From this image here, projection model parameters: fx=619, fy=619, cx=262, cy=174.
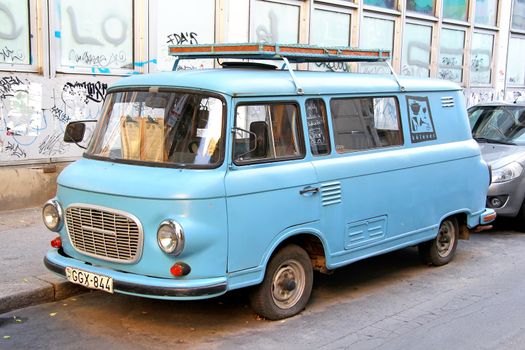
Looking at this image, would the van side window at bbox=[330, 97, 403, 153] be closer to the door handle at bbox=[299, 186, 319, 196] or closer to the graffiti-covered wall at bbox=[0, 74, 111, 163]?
the door handle at bbox=[299, 186, 319, 196]

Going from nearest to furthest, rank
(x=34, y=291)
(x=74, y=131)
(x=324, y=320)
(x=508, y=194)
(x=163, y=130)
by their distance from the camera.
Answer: (x=163, y=130), (x=324, y=320), (x=34, y=291), (x=74, y=131), (x=508, y=194)

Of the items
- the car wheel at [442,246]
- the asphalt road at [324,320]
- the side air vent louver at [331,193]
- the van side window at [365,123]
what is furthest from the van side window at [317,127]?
the car wheel at [442,246]

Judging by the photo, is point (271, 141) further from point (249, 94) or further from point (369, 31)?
point (369, 31)

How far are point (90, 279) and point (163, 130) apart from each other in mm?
1328

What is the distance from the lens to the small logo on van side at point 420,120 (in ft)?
21.4

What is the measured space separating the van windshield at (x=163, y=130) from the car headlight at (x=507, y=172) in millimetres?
5258

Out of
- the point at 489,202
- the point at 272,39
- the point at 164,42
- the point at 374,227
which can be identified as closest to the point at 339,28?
the point at 272,39

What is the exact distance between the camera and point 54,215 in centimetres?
529

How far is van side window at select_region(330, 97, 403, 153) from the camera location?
5.75 meters

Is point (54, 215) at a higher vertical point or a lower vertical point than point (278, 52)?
lower

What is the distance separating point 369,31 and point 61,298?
11106 millimetres

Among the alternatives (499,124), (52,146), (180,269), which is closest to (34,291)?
(180,269)

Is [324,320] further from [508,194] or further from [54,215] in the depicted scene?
[508,194]

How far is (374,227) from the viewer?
5957 mm
